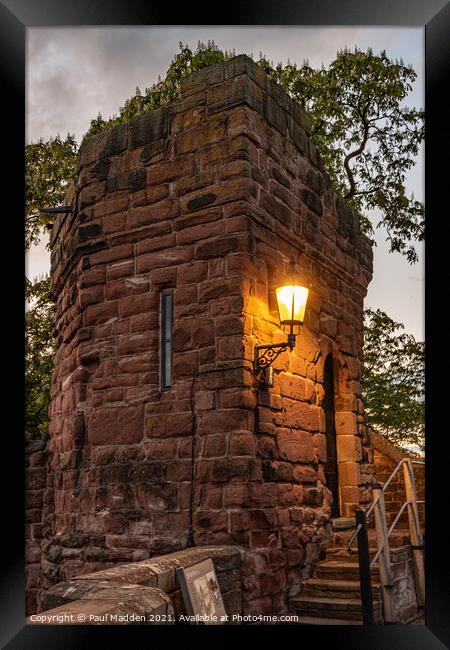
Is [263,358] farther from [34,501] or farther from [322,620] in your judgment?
[34,501]

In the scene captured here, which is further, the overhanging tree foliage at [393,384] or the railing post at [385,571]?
the overhanging tree foliage at [393,384]

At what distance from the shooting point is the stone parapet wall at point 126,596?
11.3ft

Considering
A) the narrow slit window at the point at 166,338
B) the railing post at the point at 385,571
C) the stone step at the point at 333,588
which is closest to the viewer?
the railing post at the point at 385,571

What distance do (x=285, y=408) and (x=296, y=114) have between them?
269cm

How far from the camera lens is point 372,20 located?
4.39 metres

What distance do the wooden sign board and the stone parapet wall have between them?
0.09 m

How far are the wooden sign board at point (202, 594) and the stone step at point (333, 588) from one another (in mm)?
1399

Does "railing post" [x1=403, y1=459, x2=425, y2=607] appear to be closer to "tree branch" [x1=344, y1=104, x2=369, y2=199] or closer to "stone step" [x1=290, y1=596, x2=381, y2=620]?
"stone step" [x1=290, y1=596, x2=381, y2=620]

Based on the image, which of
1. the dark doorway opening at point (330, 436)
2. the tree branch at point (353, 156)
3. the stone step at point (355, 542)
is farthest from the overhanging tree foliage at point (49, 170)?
the stone step at point (355, 542)

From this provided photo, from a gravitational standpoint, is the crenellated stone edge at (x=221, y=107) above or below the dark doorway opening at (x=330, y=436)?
above

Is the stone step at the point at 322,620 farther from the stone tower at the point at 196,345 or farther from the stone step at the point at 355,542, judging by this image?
the stone step at the point at 355,542

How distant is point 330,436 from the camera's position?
749 centimetres

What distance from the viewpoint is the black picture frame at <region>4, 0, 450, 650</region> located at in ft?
13.6

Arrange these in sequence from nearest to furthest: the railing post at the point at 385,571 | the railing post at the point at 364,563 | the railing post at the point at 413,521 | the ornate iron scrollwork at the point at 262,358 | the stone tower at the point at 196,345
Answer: the railing post at the point at 364,563 → the railing post at the point at 385,571 → the stone tower at the point at 196,345 → the ornate iron scrollwork at the point at 262,358 → the railing post at the point at 413,521
